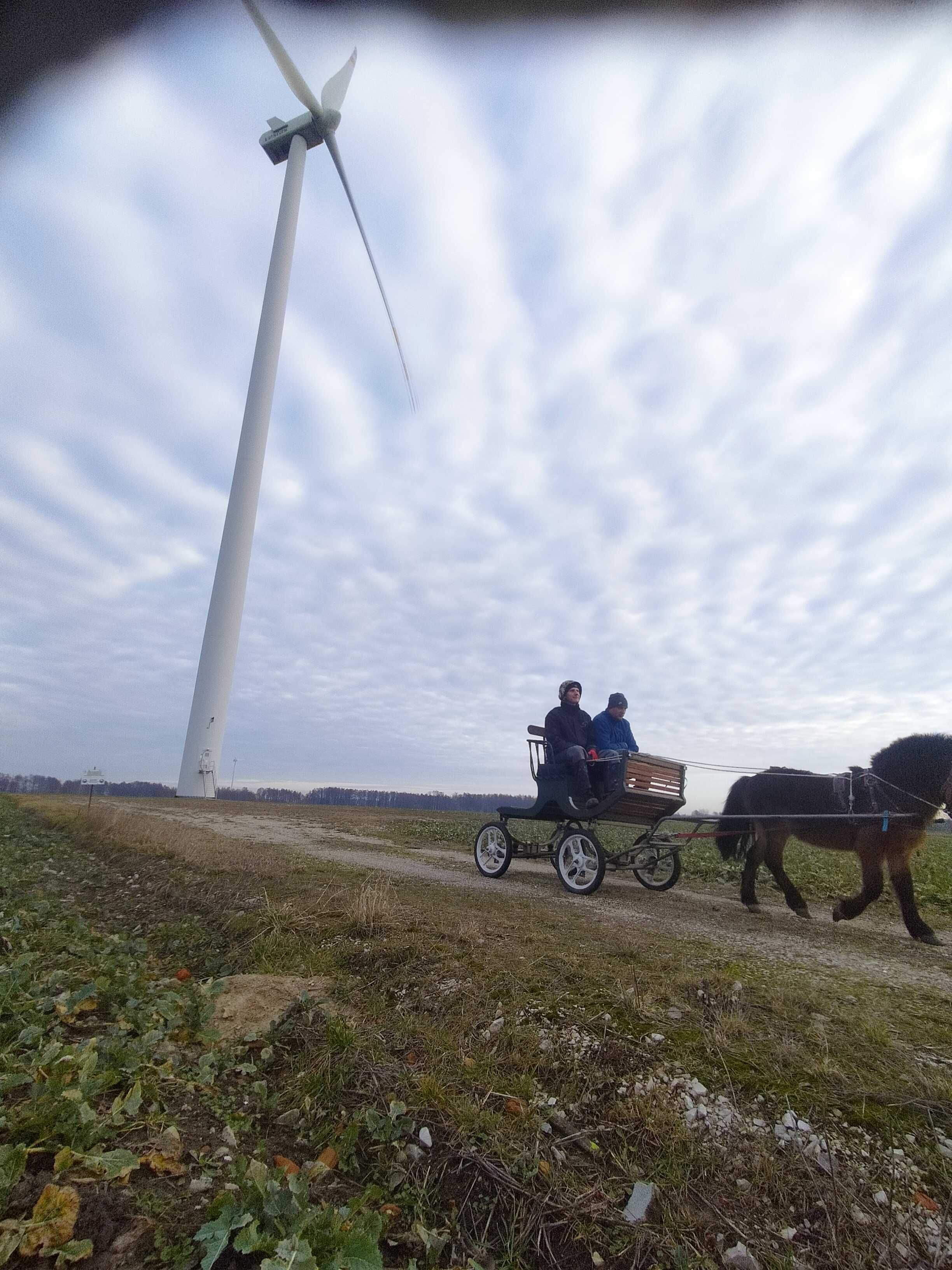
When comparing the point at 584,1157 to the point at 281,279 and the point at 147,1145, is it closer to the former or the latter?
the point at 147,1145

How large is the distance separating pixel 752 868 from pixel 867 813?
71.8 inches

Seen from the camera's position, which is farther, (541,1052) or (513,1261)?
(541,1052)

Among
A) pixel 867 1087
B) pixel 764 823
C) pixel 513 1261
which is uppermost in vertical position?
pixel 764 823

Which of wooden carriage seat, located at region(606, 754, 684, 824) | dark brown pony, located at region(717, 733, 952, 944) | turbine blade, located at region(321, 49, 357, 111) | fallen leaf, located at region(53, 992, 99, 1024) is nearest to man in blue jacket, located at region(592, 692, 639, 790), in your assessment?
wooden carriage seat, located at region(606, 754, 684, 824)

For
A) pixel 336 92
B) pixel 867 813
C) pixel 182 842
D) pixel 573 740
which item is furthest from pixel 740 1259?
pixel 336 92

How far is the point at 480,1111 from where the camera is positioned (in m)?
2.73

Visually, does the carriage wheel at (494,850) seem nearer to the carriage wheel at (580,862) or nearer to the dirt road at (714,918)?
the dirt road at (714,918)

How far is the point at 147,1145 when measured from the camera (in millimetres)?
2387

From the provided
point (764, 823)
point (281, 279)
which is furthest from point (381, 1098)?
point (281, 279)

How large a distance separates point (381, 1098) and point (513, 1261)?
91 centimetres

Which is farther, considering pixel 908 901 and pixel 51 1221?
pixel 908 901

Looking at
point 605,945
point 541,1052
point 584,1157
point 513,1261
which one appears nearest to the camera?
point 513,1261

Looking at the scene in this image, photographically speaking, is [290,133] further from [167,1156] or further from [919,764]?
[167,1156]

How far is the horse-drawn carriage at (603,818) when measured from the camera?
8578 millimetres
